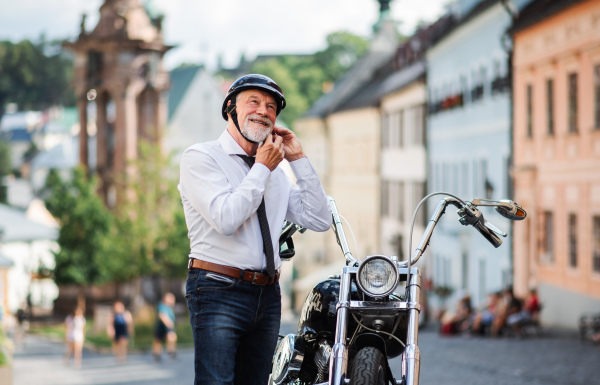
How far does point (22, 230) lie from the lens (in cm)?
6128

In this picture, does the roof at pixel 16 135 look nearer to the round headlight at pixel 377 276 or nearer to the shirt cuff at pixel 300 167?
the shirt cuff at pixel 300 167

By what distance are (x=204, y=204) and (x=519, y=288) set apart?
1194 inches

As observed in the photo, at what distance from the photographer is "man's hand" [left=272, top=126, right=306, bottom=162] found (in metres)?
5.62

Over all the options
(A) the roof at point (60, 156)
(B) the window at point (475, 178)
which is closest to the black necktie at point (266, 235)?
(B) the window at point (475, 178)

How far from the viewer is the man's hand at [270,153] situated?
17.6 feet

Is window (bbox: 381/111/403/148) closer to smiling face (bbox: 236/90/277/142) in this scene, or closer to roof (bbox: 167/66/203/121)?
roof (bbox: 167/66/203/121)

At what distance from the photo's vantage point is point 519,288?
34.7 meters

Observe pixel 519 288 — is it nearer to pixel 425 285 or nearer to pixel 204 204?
pixel 425 285

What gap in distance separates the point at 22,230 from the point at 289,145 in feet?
188

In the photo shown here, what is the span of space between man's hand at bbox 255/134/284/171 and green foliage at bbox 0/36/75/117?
135 metres

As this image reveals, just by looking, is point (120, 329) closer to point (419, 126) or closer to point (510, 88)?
point (510, 88)

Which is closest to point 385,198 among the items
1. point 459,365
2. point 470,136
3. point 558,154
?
point 470,136

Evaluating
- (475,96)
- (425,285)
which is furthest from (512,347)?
(425,285)

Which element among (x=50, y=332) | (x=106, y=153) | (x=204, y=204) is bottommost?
(x=50, y=332)
